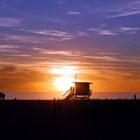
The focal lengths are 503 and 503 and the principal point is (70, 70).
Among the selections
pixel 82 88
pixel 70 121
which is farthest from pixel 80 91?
pixel 70 121

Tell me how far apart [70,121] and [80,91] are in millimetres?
38024

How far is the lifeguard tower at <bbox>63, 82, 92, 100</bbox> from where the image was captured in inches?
3297

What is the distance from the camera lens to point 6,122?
147 feet

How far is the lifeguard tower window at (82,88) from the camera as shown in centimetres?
8375

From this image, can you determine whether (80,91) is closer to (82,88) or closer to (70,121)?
(82,88)

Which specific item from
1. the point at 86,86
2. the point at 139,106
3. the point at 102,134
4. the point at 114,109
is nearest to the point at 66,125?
the point at 102,134

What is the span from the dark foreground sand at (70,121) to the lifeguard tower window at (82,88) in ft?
91.7

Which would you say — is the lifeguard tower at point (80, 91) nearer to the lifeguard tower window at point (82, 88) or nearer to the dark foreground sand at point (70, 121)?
the lifeguard tower window at point (82, 88)

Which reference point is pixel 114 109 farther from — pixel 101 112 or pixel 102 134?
pixel 102 134

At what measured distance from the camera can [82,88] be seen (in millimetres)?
84250

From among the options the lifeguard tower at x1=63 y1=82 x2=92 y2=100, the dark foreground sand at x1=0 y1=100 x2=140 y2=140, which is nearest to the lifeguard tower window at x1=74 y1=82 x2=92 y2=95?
the lifeguard tower at x1=63 y1=82 x2=92 y2=100

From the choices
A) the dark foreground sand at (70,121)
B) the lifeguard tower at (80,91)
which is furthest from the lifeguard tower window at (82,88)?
the dark foreground sand at (70,121)

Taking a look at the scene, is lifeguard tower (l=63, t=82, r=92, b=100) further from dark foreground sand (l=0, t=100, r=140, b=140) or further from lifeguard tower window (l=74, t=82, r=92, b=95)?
dark foreground sand (l=0, t=100, r=140, b=140)

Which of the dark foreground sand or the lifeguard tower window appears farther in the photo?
the lifeguard tower window
